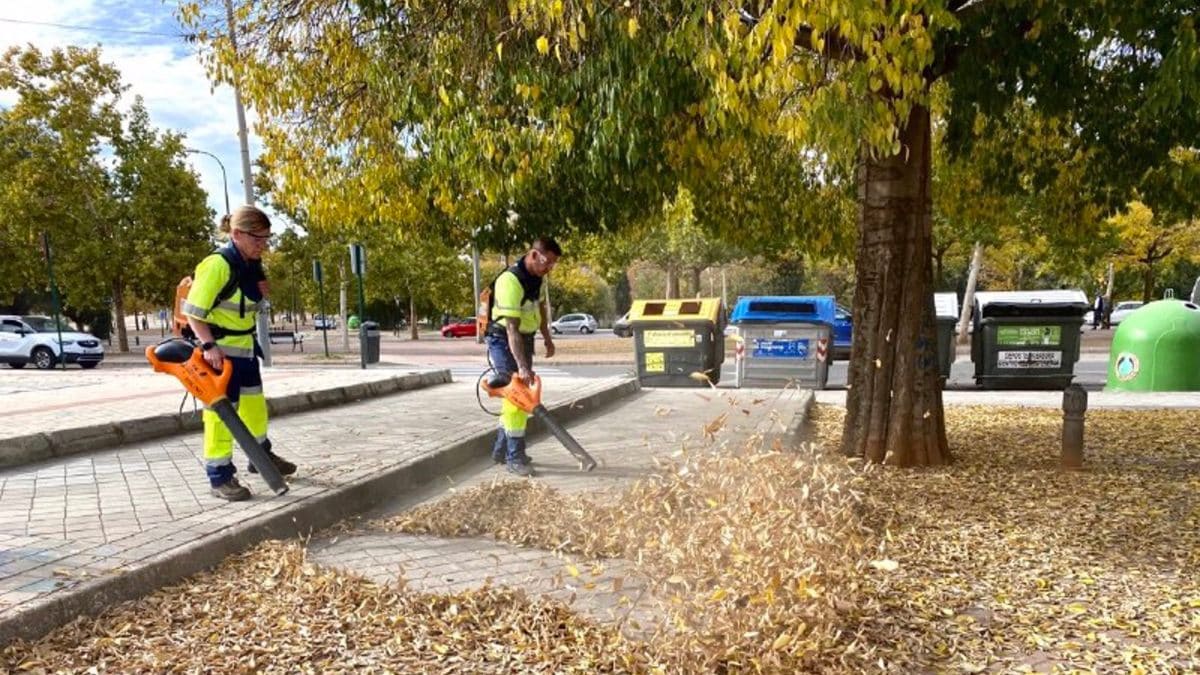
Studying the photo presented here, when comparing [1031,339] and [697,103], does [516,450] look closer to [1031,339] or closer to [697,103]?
[697,103]

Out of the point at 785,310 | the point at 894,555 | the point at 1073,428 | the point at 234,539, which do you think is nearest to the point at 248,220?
the point at 234,539

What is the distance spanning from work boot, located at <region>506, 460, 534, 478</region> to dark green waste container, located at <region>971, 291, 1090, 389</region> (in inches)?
365

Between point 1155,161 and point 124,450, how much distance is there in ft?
26.8

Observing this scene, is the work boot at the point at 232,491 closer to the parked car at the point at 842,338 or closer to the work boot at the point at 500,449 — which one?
the work boot at the point at 500,449

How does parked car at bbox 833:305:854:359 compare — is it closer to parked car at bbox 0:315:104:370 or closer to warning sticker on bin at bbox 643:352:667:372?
warning sticker on bin at bbox 643:352:667:372

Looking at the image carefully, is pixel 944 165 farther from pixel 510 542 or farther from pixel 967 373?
pixel 967 373

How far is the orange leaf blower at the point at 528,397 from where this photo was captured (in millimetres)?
5395

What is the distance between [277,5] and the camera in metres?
6.17

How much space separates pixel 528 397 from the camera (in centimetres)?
540

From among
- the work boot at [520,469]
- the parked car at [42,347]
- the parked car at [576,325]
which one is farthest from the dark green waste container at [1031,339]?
the parked car at [576,325]

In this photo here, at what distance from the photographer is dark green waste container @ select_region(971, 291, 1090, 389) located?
11.8m

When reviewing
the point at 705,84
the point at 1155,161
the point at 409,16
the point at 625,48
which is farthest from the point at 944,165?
the point at 409,16

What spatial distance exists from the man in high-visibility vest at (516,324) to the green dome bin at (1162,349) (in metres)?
9.24

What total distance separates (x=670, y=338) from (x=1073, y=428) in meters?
7.39
